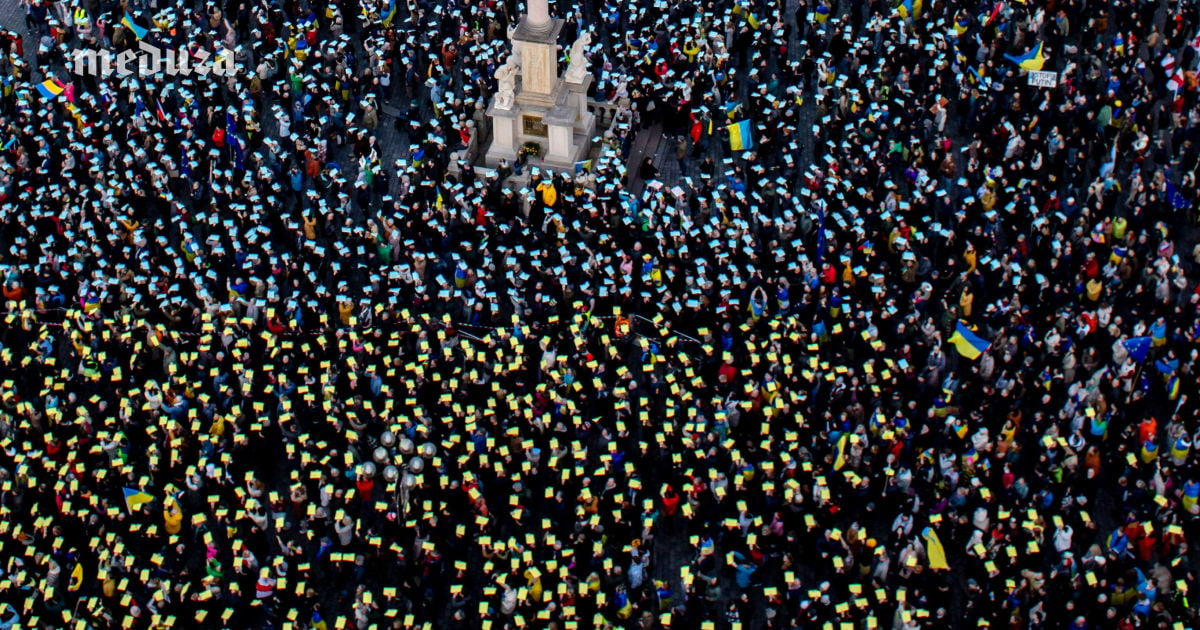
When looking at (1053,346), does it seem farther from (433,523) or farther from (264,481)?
(264,481)

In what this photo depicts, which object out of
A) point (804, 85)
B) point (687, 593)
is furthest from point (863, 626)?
point (804, 85)

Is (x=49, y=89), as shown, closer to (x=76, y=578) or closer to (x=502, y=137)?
(x=502, y=137)

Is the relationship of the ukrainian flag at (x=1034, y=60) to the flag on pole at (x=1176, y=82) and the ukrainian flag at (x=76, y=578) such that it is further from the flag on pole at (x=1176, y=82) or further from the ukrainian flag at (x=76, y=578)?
the ukrainian flag at (x=76, y=578)

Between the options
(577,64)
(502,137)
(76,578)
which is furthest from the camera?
(502,137)

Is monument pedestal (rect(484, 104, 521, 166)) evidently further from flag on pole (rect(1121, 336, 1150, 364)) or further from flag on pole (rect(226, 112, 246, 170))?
flag on pole (rect(1121, 336, 1150, 364))

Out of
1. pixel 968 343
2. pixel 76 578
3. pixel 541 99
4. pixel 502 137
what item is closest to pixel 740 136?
pixel 541 99
